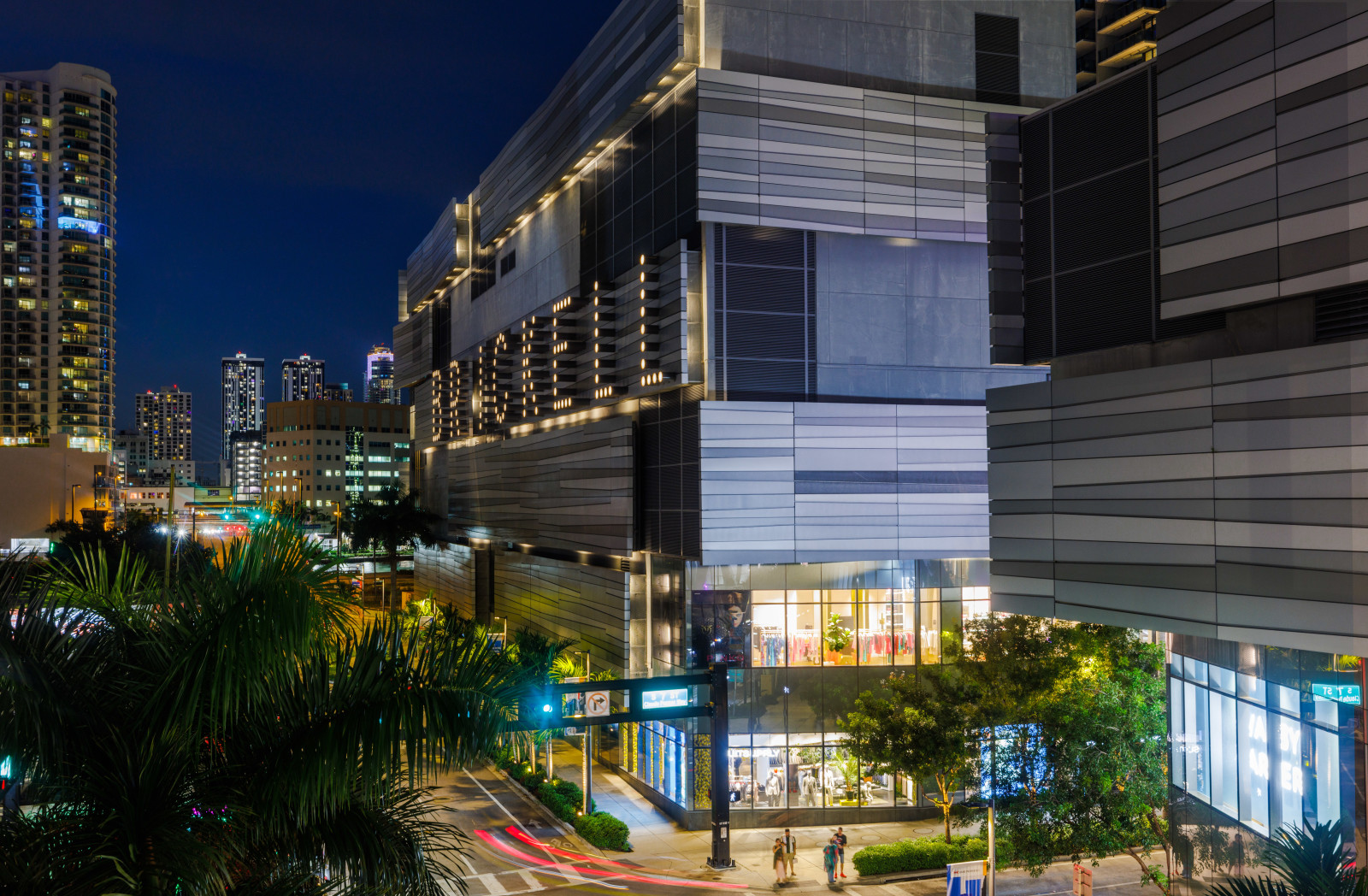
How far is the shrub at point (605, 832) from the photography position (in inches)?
1325

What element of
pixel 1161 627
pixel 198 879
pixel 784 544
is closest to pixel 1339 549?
pixel 1161 627

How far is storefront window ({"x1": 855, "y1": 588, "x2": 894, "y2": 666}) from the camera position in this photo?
124 ft

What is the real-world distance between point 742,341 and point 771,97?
29.1 feet

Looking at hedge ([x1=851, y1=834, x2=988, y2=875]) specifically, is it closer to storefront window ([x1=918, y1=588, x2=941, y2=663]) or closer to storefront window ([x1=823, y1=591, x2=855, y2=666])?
storefront window ([x1=823, y1=591, x2=855, y2=666])

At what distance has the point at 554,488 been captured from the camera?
169 feet

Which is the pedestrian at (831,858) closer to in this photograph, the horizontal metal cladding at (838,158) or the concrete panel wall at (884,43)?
the horizontal metal cladding at (838,158)

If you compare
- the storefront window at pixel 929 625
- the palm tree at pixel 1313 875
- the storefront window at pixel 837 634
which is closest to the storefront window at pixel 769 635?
the storefront window at pixel 837 634

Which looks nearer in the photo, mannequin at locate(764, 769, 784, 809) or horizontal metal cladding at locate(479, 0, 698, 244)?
mannequin at locate(764, 769, 784, 809)

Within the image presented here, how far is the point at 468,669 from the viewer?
6102 mm

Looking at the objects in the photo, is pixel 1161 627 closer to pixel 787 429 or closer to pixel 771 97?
pixel 787 429

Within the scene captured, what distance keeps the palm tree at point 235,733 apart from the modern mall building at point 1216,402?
46.2ft

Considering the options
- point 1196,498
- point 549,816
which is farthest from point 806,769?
point 1196,498

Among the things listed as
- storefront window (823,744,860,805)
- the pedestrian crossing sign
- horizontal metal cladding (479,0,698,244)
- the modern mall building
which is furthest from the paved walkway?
horizontal metal cladding (479,0,698,244)

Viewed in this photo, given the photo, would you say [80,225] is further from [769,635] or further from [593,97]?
[769,635]
